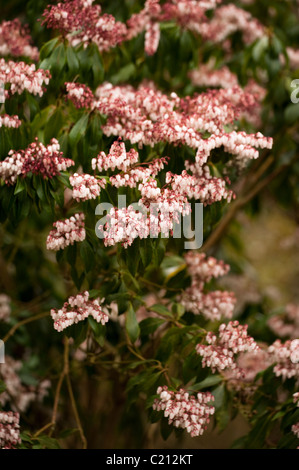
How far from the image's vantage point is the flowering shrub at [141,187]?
73.2 inches

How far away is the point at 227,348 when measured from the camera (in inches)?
79.2

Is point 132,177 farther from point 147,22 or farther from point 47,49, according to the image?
point 147,22

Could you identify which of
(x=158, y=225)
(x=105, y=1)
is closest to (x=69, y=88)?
(x=158, y=225)

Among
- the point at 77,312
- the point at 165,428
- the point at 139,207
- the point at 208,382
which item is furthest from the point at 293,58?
the point at 165,428

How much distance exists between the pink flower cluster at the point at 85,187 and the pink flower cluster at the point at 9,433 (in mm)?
840

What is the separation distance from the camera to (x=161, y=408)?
75.5 inches

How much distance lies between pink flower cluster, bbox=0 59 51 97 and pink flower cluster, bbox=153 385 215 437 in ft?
3.77

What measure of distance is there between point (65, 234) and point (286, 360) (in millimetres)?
1008

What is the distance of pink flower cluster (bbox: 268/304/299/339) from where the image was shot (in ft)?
10.0

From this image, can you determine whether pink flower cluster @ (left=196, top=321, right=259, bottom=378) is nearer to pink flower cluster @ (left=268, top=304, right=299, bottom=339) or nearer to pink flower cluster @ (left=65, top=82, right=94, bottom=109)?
pink flower cluster @ (left=65, top=82, right=94, bottom=109)

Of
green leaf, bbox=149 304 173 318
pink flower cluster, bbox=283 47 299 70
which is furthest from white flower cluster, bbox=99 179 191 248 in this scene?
pink flower cluster, bbox=283 47 299 70

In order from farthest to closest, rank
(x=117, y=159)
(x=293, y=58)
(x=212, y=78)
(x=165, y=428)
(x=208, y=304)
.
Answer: (x=293, y=58), (x=212, y=78), (x=208, y=304), (x=165, y=428), (x=117, y=159)

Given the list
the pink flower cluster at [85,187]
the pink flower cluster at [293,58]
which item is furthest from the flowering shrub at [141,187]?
the pink flower cluster at [293,58]

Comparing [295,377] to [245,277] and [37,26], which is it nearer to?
[245,277]
